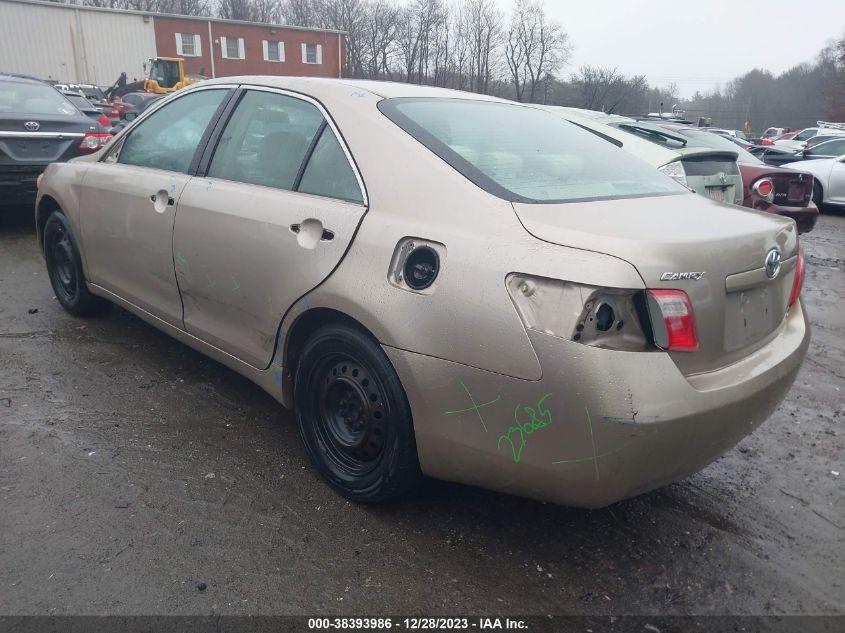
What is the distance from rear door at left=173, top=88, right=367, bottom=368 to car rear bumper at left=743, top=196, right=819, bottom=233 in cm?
599

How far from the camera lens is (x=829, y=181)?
13078 millimetres

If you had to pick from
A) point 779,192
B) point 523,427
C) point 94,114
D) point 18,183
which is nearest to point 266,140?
point 523,427

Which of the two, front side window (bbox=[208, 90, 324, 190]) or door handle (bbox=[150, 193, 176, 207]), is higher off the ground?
front side window (bbox=[208, 90, 324, 190])

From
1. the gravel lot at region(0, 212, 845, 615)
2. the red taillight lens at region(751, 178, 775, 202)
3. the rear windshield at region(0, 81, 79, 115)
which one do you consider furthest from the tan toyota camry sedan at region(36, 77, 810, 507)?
the red taillight lens at region(751, 178, 775, 202)

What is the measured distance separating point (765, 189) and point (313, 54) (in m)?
50.5

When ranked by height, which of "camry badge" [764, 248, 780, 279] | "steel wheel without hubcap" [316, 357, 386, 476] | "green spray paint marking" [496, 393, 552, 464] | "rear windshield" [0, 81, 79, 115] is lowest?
"steel wheel without hubcap" [316, 357, 386, 476]

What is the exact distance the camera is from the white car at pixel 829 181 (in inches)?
513

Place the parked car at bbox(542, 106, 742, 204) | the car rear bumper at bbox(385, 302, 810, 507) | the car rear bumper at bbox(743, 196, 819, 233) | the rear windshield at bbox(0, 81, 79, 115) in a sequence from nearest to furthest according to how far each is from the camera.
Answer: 1. the car rear bumper at bbox(385, 302, 810, 507)
2. the parked car at bbox(542, 106, 742, 204)
3. the rear windshield at bbox(0, 81, 79, 115)
4. the car rear bumper at bbox(743, 196, 819, 233)

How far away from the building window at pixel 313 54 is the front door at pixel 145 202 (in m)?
52.1

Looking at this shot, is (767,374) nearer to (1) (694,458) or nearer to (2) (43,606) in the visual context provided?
(1) (694,458)

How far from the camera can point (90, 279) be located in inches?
164

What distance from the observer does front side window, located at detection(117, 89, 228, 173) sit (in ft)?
11.3

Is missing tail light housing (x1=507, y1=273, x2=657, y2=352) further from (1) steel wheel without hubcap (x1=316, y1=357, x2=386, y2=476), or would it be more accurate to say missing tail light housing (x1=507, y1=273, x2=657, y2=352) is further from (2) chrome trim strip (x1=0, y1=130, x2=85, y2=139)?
(2) chrome trim strip (x1=0, y1=130, x2=85, y2=139)

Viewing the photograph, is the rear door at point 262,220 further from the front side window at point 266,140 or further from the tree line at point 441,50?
the tree line at point 441,50
